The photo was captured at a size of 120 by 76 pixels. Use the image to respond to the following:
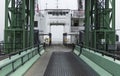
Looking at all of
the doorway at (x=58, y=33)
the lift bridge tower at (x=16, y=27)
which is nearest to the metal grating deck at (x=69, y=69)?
the lift bridge tower at (x=16, y=27)

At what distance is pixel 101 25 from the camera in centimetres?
3019

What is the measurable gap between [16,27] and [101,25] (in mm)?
7550

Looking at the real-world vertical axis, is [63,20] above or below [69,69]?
above

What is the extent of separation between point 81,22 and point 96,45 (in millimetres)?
39188

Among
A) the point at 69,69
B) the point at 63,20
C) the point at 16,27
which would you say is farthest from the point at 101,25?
the point at 63,20

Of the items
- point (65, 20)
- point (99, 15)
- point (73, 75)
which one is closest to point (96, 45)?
point (99, 15)

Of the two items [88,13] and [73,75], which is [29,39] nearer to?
[88,13]

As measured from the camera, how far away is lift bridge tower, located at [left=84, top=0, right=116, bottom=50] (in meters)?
28.7

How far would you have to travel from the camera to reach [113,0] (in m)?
27.8

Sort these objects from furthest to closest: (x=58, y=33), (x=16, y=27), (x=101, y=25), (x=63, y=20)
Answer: (x=58, y=33), (x=63, y=20), (x=101, y=25), (x=16, y=27)

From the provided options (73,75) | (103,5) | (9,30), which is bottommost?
(73,75)

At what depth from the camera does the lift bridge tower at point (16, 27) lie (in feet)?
89.7

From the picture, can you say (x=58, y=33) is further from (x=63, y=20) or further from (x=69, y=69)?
(x=69, y=69)

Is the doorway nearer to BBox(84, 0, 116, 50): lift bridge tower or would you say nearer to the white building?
the white building
